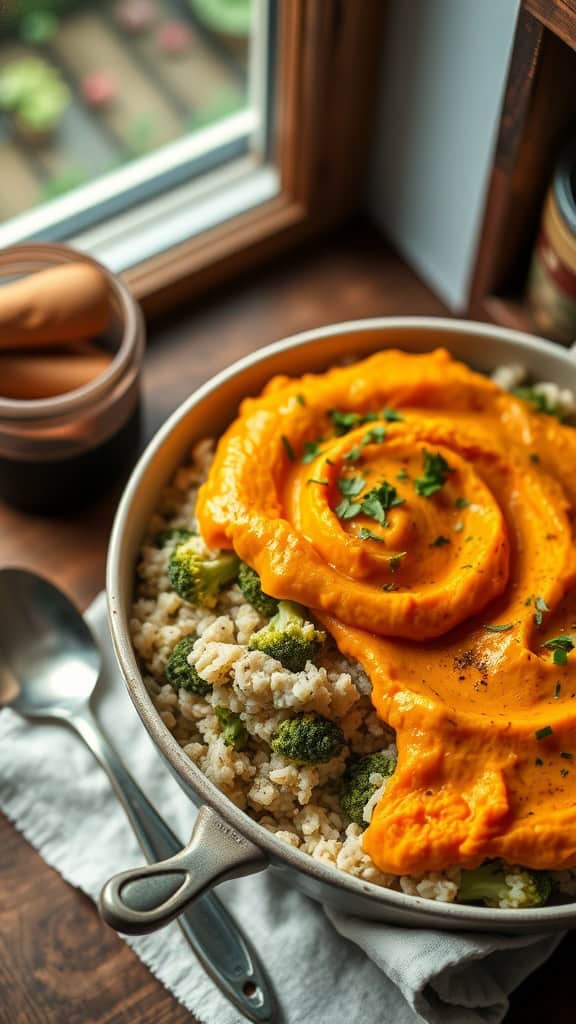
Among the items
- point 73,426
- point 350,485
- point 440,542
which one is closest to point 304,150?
point 73,426

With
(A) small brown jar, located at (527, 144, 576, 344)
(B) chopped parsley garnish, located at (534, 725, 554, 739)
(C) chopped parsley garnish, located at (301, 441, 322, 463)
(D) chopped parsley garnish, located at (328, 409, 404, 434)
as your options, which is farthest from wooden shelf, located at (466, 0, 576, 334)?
(B) chopped parsley garnish, located at (534, 725, 554, 739)

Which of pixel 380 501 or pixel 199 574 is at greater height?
pixel 380 501

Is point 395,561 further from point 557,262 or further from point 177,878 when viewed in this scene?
point 557,262

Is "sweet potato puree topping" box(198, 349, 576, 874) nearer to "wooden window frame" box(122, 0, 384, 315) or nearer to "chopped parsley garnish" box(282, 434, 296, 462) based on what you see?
"chopped parsley garnish" box(282, 434, 296, 462)

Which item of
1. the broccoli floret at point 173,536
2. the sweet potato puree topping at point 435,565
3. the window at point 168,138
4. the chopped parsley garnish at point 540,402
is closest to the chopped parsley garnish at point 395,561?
the sweet potato puree topping at point 435,565

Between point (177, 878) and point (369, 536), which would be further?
point (369, 536)

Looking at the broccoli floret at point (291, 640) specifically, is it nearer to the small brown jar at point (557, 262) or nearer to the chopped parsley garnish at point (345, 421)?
the chopped parsley garnish at point (345, 421)
